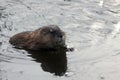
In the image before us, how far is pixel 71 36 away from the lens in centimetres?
1095

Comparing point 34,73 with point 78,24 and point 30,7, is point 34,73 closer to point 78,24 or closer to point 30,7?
point 78,24

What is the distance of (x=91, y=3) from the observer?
13461 millimetres

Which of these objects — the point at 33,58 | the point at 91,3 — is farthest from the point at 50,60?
the point at 91,3

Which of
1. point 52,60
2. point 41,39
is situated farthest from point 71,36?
point 52,60

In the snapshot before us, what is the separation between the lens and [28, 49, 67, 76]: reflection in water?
29.1ft

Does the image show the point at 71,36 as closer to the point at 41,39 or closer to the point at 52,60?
the point at 41,39

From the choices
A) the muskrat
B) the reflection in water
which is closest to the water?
the reflection in water

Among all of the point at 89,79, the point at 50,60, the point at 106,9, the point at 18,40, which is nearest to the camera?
the point at 89,79

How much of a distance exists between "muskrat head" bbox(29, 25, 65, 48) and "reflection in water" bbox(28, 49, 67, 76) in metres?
0.19

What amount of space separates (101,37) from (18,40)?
2080 millimetres

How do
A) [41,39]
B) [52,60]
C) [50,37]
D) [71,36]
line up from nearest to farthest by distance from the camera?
[52,60] → [50,37] → [41,39] → [71,36]

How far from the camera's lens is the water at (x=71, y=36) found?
8609 millimetres

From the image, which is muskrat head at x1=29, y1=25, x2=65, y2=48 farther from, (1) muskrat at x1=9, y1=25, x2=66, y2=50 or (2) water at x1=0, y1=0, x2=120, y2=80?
(2) water at x1=0, y1=0, x2=120, y2=80

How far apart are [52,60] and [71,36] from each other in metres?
1.57
